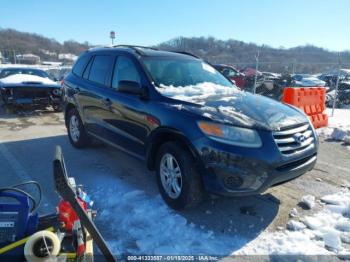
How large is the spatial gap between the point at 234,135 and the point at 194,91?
117 cm

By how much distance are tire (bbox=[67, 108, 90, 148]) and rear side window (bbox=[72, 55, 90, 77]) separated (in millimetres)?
697

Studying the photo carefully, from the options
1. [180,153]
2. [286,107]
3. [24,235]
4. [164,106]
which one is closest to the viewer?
[24,235]

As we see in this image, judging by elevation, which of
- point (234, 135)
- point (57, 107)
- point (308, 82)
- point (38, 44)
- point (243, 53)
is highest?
point (38, 44)

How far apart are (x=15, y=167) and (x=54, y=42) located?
76249 millimetres

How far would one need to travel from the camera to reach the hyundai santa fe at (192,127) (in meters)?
3.21

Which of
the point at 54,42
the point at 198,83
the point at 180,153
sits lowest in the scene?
the point at 180,153

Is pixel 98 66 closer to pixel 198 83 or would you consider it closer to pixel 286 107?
pixel 198 83

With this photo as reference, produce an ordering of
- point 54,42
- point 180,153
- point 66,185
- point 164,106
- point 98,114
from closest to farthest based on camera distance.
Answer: point 66,185
point 180,153
point 164,106
point 98,114
point 54,42

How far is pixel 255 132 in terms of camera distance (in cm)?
324

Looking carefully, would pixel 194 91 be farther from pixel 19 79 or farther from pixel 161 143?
pixel 19 79

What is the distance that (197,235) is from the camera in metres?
3.23

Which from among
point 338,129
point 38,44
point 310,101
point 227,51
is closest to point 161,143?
point 338,129

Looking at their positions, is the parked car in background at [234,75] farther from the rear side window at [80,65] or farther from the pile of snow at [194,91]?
the pile of snow at [194,91]

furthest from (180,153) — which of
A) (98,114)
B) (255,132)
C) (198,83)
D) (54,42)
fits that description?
(54,42)
